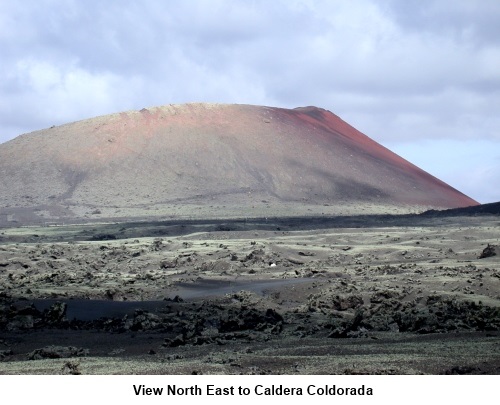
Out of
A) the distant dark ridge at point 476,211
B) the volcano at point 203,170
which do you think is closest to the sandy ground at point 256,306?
the distant dark ridge at point 476,211

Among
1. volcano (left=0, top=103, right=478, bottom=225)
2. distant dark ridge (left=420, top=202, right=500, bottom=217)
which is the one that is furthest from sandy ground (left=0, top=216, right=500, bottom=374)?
volcano (left=0, top=103, right=478, bottom=225)

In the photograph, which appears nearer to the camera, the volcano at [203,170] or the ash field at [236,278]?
the ash field at [236,278]

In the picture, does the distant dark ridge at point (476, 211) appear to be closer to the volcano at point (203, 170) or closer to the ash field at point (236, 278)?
the ash field at point (236, 278)

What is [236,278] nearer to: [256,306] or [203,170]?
[256,306]

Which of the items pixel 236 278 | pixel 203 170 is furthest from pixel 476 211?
pixel 203 170
